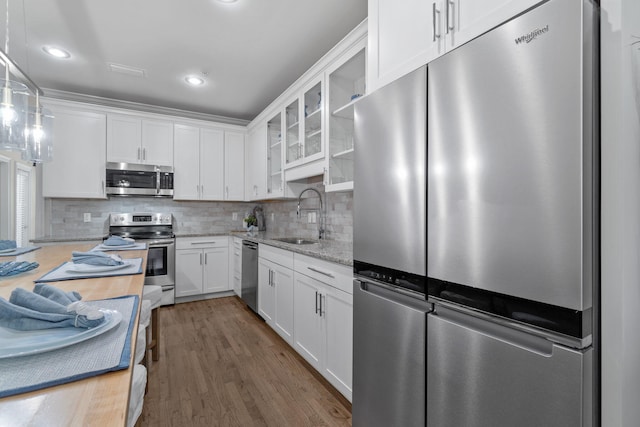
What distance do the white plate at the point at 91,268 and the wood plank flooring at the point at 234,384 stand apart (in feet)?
2.86

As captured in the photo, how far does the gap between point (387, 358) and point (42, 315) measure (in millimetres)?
1188

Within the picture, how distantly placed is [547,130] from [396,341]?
36.7 inches

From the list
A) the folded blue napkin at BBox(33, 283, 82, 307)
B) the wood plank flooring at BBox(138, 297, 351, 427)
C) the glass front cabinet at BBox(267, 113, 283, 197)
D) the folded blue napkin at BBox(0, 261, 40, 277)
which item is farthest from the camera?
the glass front cabinet at BBox(267, 113, 283, 197)

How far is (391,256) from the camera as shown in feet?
4.33

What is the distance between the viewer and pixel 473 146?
1.00 m

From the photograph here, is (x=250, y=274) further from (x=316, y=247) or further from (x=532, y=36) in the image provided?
(x=532, y=36)

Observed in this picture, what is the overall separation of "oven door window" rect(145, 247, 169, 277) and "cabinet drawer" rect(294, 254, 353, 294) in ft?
7.11

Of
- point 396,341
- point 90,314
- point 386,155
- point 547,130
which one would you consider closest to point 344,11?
point 386,155

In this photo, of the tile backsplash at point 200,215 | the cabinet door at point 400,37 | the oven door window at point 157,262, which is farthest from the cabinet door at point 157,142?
the cabinet door at point 400,37

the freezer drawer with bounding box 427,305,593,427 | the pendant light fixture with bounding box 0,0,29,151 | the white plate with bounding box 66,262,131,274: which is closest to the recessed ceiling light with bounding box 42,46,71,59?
the pendant light fixture with bounding box 0,0,29,151

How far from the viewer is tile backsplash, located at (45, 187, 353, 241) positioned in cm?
298

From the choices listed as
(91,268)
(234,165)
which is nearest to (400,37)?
(91,268)

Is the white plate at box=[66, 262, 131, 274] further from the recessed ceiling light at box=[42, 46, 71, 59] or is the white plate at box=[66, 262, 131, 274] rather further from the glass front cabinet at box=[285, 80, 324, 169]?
the recessed ceiling light at box=[42, 46, 71, 59]

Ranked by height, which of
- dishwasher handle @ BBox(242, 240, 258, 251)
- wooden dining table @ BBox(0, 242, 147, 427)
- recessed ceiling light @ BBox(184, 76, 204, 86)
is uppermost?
recessed ceiling light @ BBox(184, 76, 204, 86)
